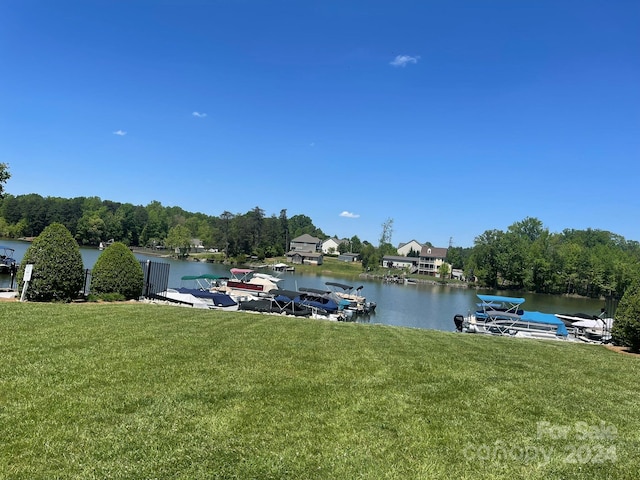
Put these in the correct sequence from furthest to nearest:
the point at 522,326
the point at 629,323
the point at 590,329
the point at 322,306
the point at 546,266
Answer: the point at 546,266 < the point at 322,306 < the point at 590,329 < the point at 522,326 < the point at 629,323

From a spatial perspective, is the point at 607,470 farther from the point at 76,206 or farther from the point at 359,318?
the point at 76,206

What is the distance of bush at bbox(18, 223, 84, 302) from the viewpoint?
1393cm

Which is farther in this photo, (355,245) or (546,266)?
(355,245)

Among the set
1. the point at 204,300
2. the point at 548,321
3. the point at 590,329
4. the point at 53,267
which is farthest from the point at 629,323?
the point at 204,300

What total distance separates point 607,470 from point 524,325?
79.7ft

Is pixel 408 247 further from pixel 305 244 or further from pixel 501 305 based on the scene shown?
pixel 501 305

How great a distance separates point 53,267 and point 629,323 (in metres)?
18.6

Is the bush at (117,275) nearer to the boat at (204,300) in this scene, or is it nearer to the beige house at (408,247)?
the boat at (204,300)

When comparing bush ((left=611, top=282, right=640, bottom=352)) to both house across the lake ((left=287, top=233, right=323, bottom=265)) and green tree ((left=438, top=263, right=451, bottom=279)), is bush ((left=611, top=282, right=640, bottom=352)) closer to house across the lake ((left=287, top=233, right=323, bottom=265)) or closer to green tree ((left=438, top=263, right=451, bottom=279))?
green tree ((left=438, top=263, right=451, bottom=279))

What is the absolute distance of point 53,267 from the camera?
46.1ft

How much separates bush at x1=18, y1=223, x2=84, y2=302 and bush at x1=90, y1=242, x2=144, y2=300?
4.23ft

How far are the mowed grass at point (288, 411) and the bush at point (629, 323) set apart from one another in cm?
451

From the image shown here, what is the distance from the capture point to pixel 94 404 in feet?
16.0

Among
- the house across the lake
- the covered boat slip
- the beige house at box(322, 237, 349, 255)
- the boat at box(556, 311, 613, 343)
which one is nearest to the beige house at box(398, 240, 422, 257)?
the beige house at box(322, 237, 349, 255)
